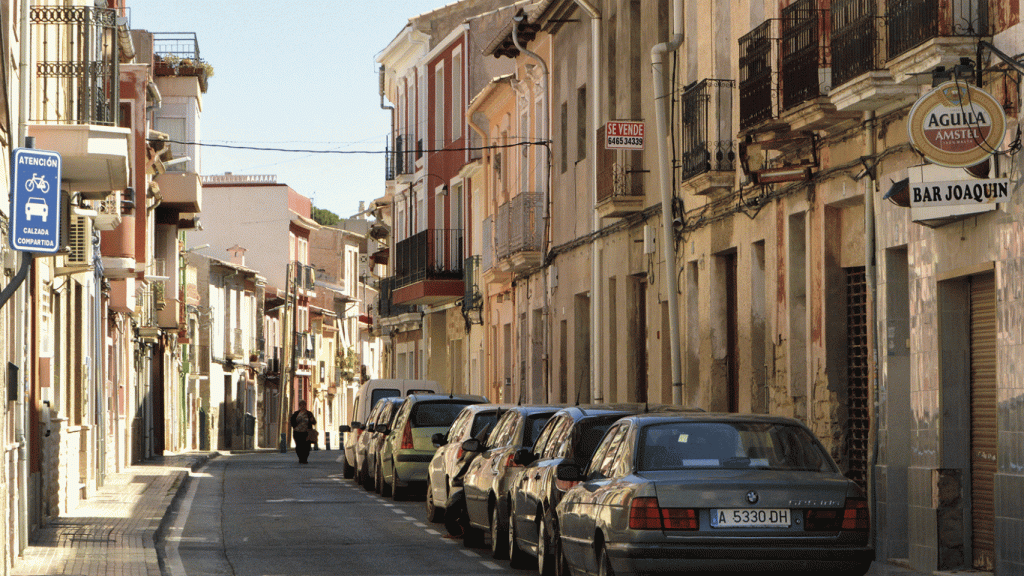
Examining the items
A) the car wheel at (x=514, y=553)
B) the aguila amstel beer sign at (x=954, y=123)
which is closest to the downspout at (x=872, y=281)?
the aguila amstel beer sign at (x=954, y=123)

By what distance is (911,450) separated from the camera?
1481cm

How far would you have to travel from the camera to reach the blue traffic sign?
9773 millimetres

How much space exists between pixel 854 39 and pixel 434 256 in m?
30.0

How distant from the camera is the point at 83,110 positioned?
17797 millimetres

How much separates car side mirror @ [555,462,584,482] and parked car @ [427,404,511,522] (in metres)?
6.60

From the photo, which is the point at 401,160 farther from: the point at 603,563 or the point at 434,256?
the point at 603,563

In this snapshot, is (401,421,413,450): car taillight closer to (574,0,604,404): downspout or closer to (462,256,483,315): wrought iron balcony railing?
(574,0,604,404): downspout

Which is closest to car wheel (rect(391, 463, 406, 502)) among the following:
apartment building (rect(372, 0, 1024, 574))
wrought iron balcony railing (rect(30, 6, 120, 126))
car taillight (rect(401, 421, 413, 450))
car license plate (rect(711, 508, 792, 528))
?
car taillight (rect(401, 421, 413, 450))

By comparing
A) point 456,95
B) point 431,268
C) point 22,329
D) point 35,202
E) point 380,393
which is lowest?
point 380,393

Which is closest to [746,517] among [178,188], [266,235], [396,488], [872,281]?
[872,281]

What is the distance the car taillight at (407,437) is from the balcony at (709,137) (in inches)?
260

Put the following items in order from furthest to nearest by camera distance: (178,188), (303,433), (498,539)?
(303,433) < (178,188) < (498,539)

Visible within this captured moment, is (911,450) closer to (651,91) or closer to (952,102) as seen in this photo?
(952,102)

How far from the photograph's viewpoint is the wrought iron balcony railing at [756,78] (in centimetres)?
1736
